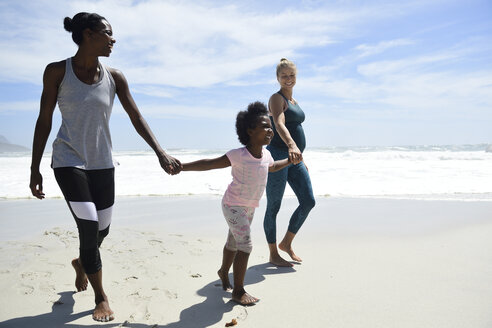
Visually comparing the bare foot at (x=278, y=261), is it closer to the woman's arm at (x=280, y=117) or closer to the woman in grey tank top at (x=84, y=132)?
the woman's arm at (x=280, y=117)

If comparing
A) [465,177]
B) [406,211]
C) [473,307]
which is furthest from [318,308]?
[465,177]

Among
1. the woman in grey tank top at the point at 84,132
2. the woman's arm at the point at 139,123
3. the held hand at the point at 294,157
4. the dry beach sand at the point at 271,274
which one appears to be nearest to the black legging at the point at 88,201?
the woman in grey tank top at the point at 84,132

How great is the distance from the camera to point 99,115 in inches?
105

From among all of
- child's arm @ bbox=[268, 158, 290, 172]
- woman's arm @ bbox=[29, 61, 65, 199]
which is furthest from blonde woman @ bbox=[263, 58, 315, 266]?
woman's arm @ bbox=[29, 61, 65, 199]

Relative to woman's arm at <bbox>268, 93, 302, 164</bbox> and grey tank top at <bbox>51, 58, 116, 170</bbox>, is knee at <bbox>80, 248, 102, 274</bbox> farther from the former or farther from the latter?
woman's arm at <bbox>268, 93, 302, 164</bbox>

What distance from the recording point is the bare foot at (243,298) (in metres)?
2.96

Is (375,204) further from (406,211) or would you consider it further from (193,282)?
(193,282)

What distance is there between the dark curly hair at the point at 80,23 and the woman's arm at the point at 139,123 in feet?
1.04

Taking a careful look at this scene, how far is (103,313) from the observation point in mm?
2693

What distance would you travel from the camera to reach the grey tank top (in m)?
2.60

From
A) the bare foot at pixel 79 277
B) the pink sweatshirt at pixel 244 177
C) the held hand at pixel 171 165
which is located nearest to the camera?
the held hand at pixel 171 165

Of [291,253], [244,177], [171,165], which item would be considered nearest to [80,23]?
[171,165]

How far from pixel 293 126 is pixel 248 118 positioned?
1.15 meters

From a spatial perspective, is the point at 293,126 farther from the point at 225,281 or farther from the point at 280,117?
the point at 225,281
